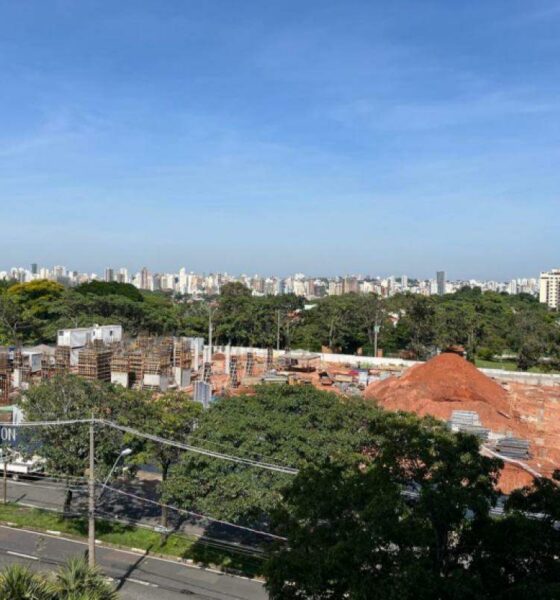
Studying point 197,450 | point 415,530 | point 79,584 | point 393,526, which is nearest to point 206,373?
point 197,450

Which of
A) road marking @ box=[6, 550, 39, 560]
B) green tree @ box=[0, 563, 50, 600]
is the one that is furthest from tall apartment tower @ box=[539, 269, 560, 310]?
green tree @ box=[0, 563, 50, 600]

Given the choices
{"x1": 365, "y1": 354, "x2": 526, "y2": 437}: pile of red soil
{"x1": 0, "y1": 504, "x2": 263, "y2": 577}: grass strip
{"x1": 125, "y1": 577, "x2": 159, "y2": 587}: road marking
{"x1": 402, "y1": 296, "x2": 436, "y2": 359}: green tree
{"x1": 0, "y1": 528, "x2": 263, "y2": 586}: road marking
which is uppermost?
{"x1": 402, "y1": 296, "x2": 436, "y2": 359}: green tree

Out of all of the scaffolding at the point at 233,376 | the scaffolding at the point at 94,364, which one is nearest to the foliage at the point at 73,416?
the scaffolding at the point at 94,364

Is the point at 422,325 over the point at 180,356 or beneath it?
over

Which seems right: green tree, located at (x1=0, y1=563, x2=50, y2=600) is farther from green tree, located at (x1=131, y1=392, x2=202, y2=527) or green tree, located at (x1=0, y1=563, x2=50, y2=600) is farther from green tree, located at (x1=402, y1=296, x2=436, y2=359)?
green tree, located at (x1=402, y1=296, x2=436, y2=359)

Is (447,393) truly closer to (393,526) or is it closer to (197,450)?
(197,450)

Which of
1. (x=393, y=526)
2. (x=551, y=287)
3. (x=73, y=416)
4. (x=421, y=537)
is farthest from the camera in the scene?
(x=551, y=287)

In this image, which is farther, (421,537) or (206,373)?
(206,373)
